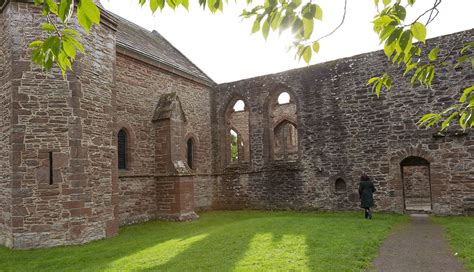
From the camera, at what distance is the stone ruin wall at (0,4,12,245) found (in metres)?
9.19

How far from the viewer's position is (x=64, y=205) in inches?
362

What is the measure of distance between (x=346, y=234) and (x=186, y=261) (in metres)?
3.98

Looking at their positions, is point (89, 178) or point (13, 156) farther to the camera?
point (89, 178)

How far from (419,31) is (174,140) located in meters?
12.4

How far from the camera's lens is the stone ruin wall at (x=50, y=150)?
8961mm

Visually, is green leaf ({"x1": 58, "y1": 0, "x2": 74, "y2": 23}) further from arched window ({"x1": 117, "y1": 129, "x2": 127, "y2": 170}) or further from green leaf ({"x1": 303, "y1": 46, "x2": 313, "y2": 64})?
arched window ({"x1": 117, "y1": 129, "x2": 127, "y2": 170})

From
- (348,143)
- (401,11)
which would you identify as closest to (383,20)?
(401,11)

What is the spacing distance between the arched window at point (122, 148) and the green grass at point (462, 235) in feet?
33.2

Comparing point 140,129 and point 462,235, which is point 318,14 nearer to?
point 462,235

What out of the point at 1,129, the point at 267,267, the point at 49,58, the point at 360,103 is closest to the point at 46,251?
the point at 1,129

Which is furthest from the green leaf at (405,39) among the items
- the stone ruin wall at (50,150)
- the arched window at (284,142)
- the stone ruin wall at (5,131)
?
the arched window at (284,142)

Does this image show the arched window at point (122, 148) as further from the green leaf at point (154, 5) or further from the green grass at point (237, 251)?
the green leaf at point (154, 5)

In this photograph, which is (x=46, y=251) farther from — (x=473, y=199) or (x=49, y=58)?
(x=473, y=199)

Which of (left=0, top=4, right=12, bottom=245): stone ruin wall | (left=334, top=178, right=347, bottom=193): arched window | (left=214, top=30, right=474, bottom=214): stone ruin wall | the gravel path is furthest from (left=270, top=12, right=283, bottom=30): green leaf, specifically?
(left=334, top=178, right=347, bottom=193): arched window
